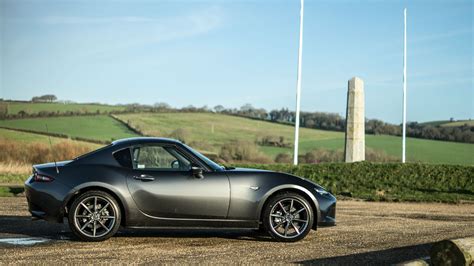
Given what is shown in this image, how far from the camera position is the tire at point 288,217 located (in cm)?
995

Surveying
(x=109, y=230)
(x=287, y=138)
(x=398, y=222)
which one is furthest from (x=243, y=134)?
(x=109, y=230)

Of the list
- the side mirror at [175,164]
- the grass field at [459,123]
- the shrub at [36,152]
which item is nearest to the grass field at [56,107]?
the shrub at [36,152]

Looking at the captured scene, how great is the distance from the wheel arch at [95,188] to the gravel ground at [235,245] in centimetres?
41

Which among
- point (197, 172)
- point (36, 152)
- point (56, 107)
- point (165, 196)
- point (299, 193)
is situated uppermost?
point (56, 107)

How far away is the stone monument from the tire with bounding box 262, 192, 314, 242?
2046cm

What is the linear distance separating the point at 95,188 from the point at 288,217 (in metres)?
2.80

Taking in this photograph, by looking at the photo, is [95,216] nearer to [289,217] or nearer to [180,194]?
[180,194]

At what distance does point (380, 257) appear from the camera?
8.68 meters

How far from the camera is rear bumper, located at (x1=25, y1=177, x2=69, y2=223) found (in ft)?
32.2

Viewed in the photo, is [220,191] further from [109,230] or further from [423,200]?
[423,200]

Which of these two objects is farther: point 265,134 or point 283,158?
point 265,134

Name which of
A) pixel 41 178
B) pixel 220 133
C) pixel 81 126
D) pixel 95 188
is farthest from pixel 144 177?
pixel 220 133

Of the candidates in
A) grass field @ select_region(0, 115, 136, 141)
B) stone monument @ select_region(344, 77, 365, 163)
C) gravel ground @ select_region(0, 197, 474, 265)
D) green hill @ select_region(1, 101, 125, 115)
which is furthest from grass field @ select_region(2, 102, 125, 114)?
gravel ground @ select_region(0, 197, 474, 265)

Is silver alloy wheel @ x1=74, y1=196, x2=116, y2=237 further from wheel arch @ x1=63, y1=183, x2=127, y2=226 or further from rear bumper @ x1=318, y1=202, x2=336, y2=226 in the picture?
rear bumper @ x1=318, y1=202, x2=336, y2=226
